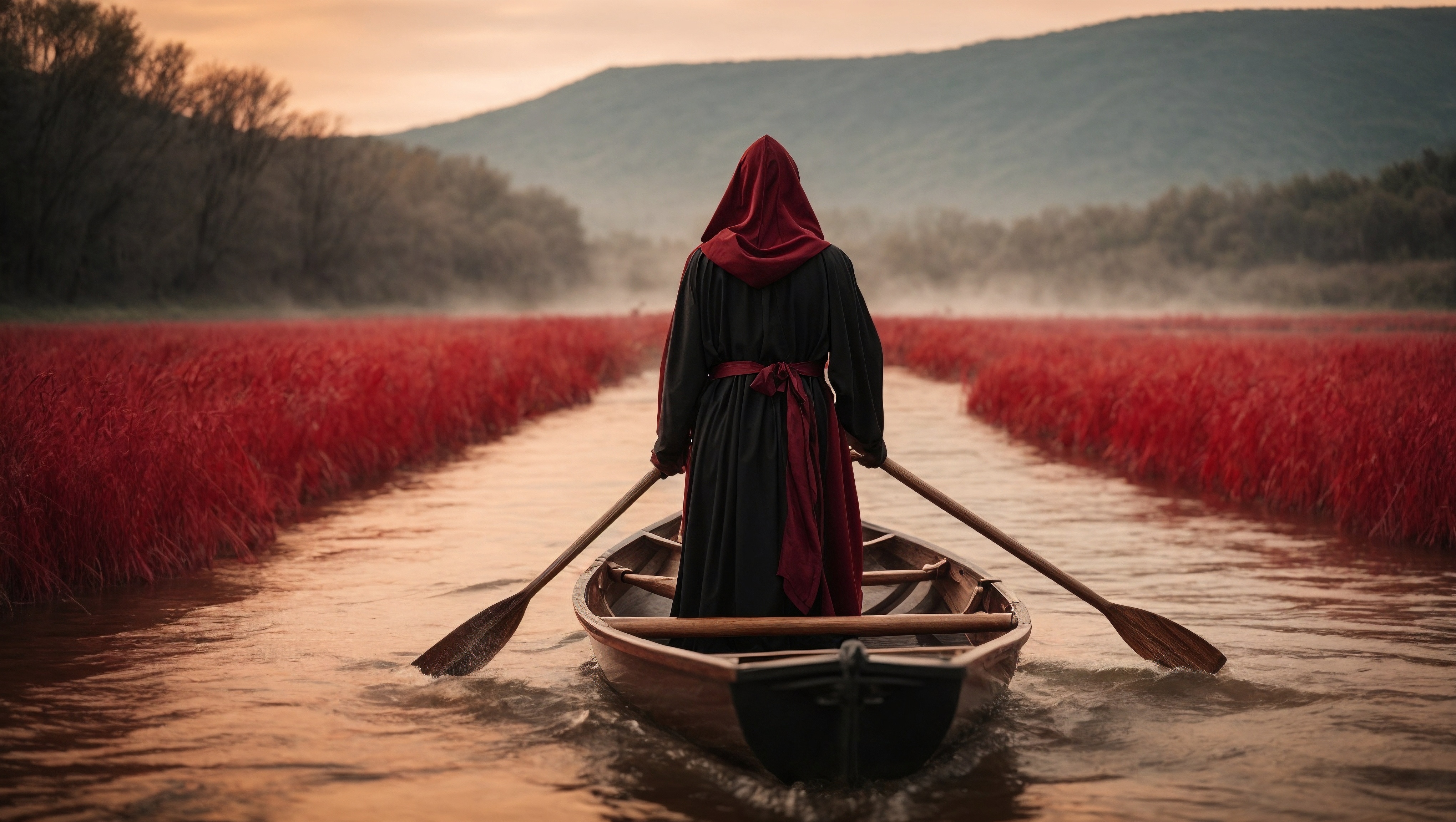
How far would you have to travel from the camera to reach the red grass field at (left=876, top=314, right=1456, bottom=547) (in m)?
7.46

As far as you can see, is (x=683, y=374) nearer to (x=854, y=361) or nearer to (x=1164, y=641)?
(x=854, y=361)

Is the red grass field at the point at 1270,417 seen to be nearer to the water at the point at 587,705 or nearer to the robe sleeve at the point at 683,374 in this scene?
the water at the point at 587,705

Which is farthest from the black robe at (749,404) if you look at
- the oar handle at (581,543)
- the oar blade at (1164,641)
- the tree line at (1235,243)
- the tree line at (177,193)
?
the tree line at (1235,243)

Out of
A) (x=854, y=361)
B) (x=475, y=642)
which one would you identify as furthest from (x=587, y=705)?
(x=854, y=361)

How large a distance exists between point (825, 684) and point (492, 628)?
223cm

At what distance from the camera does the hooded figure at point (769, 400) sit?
374 cm

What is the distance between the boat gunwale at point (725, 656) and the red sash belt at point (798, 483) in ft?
0.92

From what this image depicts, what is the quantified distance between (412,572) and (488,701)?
2440 millimetres

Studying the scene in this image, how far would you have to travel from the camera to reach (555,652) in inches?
207

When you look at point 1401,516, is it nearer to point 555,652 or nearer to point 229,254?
point 555,652

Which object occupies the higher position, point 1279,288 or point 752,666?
point 1279,288

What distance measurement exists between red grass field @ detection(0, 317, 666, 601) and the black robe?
3543mm

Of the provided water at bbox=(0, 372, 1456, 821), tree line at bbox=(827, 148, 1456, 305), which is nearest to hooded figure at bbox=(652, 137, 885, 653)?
water at bbox=(0, 372, 1456, 821)

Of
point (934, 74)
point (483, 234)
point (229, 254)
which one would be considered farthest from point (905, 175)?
point (229, 254)
